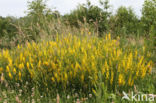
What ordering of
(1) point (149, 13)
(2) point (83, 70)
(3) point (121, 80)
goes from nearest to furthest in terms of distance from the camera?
(3) point (121, 80), (2) point (83, 70), (1) point (149, 13)

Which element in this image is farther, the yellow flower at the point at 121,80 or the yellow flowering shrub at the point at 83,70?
the yellow flowering shrub at the point at 83,70

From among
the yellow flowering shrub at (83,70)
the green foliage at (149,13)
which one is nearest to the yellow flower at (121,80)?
the yellow flowering shrub at (83,70)

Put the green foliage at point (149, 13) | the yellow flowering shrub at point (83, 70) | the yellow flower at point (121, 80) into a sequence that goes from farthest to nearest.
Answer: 1. the green foliage at point (149, 13)
2. the yellow flowering shrub at point (83, 70)
3. the yellow flower at point (121, 80)

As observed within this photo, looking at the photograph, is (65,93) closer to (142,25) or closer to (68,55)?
(68,55)

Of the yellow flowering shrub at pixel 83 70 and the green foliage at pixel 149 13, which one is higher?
the green foliage at pixel 149 13

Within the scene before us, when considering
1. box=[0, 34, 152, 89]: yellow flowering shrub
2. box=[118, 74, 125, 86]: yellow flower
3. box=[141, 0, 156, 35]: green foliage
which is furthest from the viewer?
box=[141, 0, 156, 35]: green foliage

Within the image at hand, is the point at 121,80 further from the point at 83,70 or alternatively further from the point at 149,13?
the point at 149,13

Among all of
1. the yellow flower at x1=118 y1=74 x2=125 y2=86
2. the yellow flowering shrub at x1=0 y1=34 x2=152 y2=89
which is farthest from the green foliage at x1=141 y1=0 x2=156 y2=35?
the yellow flower at x1=118 y1=74 x2=125 y2=86

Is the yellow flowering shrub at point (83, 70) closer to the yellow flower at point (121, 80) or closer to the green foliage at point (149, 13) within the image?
the yellow flower at point (121, 80)


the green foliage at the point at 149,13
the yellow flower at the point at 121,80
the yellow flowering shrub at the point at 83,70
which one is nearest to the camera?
the yellow flower at the point at 121,80

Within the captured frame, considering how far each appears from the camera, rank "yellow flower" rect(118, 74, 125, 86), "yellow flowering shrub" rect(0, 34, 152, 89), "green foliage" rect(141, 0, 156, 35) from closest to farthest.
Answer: "yellow flower" rect(118, 74, 125, 86)
"yellow flowering shrub" rect(0, 34, 152, 89)
"green foliage" rect(141, 0, 156, 35)

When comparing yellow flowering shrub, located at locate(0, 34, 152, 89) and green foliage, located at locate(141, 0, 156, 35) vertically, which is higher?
green foliage, located at locate(141, 0, 156, 35)

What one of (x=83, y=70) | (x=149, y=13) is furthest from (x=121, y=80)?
(x=149, y=13)

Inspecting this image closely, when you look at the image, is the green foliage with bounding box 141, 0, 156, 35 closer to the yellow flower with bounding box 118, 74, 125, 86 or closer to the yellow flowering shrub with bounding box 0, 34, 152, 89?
the yellow flowering shrub with bounding box 0, 34, 152, 89
